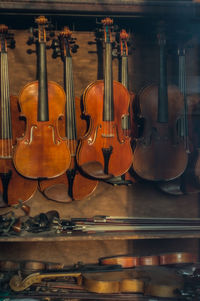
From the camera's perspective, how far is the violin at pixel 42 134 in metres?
3.48

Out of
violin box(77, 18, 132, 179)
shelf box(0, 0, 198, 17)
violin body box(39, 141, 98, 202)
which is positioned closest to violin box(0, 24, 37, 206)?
violin body box(39, 141, 98, 202)

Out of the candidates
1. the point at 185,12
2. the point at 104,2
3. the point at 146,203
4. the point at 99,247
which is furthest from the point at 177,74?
the point at 99,247

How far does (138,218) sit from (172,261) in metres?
0.47

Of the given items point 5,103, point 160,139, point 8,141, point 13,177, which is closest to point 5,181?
point 13,177

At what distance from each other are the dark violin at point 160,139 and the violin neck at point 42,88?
2.57 feet

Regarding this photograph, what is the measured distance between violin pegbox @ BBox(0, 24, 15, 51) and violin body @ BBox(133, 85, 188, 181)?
3.89 ft

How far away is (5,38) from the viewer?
12.1 feet

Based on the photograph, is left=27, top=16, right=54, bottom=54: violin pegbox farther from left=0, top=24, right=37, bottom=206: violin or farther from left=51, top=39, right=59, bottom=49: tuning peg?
left=0, top=24, right=37, bottom=206: violin

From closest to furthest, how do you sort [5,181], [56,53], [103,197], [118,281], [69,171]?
[118,281] → [5,181] → [69,171] → [56,53] → [103,197]

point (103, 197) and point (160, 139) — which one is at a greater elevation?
point (160, 139)

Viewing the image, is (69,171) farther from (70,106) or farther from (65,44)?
(65,44)

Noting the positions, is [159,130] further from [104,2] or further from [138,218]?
[104,2]

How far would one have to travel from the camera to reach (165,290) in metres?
3.43

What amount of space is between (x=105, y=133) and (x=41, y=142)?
1.69ft
